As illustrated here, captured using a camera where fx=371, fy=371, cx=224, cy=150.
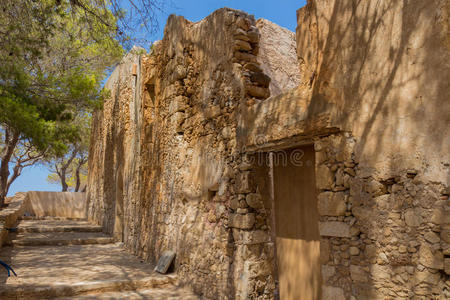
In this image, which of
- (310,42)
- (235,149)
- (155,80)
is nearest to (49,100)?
(155,80)

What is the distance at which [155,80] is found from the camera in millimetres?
7508

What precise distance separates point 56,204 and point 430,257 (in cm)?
1951

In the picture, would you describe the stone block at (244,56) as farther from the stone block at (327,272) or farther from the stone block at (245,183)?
the stone block at (327,272)

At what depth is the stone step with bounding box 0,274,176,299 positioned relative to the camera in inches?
182

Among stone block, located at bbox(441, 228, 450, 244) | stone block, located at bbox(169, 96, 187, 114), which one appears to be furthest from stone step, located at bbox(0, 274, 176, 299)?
stone block, located at bbox(441, 228, 450, 244)

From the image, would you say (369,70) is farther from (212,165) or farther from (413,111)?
(212,165)

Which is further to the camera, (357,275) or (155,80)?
(155,80)

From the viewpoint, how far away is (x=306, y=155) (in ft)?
13.5

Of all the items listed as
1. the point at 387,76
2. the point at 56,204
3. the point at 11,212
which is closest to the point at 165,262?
the point at 387,76

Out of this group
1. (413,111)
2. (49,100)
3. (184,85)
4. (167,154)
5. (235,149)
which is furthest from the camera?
(49,100)

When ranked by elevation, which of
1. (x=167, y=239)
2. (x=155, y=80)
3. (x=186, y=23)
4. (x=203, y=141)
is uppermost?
(x=186, y=23)

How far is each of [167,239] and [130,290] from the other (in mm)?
1099

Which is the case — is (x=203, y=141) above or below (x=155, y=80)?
below

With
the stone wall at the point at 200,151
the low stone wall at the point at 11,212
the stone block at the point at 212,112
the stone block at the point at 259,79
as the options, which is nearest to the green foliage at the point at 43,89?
the stone wall at the point at 200,151
